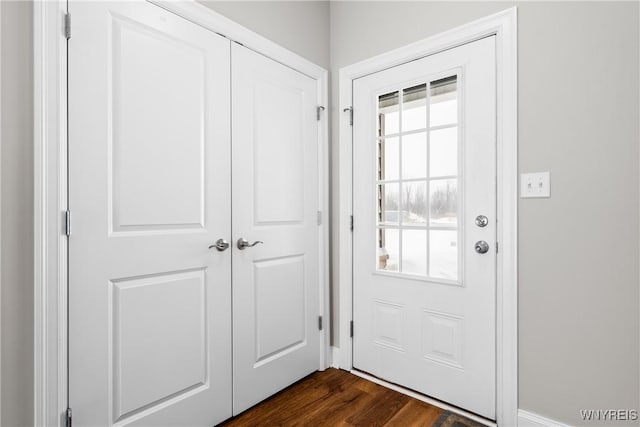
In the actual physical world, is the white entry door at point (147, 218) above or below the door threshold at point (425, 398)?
above

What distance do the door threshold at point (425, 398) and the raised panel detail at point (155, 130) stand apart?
4.77 ft

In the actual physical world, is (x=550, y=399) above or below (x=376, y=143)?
below

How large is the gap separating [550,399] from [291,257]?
1476mm

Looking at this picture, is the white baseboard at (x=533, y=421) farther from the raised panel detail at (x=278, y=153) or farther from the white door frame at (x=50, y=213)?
the white door frame at (x=50, y=213)

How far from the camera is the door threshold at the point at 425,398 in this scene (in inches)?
68.4

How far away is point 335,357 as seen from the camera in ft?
7.73

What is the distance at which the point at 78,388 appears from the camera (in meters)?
1.26

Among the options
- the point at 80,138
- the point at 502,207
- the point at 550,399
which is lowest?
the point at 550,399

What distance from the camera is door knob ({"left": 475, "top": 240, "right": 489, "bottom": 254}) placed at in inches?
67.7

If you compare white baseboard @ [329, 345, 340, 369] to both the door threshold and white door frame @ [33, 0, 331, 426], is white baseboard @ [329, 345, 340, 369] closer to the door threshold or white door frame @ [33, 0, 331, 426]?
the door threshold

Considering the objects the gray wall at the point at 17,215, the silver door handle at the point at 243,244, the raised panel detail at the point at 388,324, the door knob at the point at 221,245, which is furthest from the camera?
the raised panel detail at the point at 388,324

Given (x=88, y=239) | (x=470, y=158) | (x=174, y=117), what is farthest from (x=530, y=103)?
(x=88, y=239)

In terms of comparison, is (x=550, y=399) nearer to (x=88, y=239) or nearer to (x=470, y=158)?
(x=470, y=158)

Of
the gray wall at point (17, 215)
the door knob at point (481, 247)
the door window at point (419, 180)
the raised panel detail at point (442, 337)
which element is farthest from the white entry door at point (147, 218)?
the door knob at point (481, 247)
